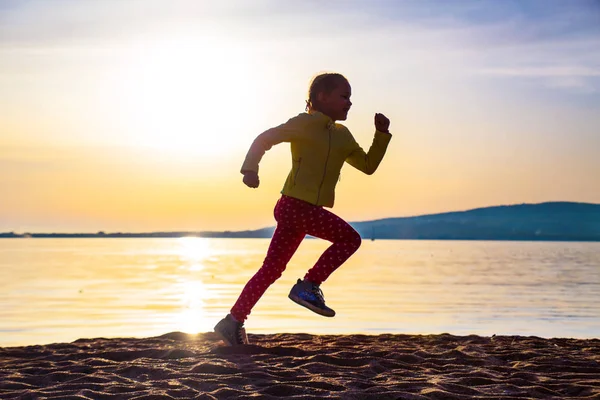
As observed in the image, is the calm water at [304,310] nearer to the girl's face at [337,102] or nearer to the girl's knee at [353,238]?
the girl's knee at [353,238]

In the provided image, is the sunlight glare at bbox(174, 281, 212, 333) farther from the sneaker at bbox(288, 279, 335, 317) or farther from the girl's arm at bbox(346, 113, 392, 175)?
the girl's arm at bbox(346, 113, 392, 175)

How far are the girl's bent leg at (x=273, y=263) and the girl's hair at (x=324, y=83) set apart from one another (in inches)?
41.7

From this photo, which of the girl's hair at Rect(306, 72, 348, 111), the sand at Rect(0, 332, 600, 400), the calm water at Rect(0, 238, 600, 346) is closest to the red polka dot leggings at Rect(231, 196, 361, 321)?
the sand at Rect(0, 332, 600, 400)

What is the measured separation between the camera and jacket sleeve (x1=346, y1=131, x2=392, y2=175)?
6.68 metres

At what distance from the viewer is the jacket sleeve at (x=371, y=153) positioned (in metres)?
6.68

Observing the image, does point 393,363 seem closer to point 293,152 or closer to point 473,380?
point 473,380

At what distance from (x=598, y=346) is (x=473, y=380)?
8.36 feet

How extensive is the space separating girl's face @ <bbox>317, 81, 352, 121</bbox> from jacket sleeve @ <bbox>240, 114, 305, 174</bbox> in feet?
0.78

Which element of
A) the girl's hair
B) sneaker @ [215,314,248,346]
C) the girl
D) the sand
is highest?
the girl's hair

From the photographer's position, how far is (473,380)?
534cm

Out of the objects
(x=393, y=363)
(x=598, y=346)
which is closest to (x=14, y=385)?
(x=393, y=363)

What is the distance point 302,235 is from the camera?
685 centimetres

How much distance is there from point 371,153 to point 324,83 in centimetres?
67

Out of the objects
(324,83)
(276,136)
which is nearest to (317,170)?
(276,136)
